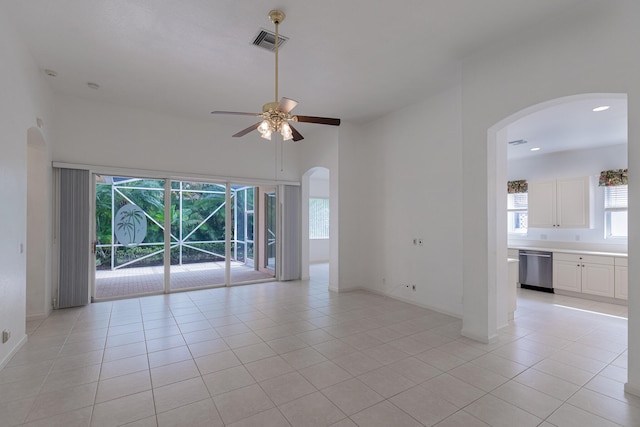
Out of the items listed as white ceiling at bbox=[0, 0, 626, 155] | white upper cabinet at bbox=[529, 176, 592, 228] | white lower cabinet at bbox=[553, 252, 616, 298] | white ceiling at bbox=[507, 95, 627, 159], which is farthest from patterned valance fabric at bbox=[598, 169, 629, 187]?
white ceiling at bbox=[0, 0, 626, 155]

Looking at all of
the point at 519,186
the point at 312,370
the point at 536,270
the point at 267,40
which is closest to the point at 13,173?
the point at 267,40

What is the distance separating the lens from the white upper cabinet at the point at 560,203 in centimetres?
623

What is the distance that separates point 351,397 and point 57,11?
4300mm

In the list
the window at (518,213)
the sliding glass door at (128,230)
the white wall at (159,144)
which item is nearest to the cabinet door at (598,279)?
the window at (518,213)

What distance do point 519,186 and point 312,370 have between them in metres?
6.81

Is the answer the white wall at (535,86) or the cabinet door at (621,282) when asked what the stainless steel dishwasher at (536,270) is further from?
the white wall at (535,86)

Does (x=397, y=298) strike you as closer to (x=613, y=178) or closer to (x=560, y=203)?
(x=560, y=203)

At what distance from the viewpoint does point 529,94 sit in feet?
10.1

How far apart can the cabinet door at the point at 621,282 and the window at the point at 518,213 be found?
2.15 meters

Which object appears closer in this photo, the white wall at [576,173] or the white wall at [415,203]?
the white wall at [415,203]

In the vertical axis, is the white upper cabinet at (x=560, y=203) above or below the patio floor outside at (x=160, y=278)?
above

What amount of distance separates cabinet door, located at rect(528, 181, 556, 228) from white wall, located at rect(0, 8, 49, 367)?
8824 mm

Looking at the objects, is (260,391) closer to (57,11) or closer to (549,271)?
(57,11)

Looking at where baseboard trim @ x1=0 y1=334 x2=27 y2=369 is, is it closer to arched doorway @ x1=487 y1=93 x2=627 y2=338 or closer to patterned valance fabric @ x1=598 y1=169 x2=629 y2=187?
arched doorway @ x1=487 y1=93 x2=627 y2=338
